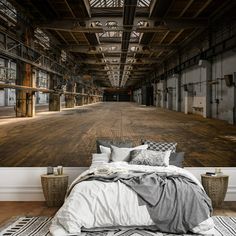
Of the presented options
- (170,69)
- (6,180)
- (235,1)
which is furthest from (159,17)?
(170,69)

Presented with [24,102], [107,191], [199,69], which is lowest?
[107,191]

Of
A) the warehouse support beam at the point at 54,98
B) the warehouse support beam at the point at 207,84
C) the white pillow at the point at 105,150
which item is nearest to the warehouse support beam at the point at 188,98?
the warehouse support beam at the point at 207,84

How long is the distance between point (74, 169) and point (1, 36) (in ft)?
21.9

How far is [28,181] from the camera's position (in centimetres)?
442

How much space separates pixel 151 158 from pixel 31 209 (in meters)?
1.56

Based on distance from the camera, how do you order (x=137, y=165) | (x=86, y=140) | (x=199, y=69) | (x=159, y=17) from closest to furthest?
(x=137, y=165) → (x=86, y=140) → (x=159, y=17) → (x=199, y=69)

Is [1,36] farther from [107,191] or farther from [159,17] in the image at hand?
[107,191]

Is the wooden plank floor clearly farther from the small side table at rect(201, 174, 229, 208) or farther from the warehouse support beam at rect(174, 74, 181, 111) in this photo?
the warehouse support beam at rect(174, 74, 181, 111)

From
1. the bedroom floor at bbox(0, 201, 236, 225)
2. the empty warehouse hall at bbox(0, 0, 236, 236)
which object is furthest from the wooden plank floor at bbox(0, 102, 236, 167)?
the bedroom floor at bbox(0, 201, 236, 225)

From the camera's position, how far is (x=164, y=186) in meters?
3.41

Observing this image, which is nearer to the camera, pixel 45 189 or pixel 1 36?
pixel 45 189

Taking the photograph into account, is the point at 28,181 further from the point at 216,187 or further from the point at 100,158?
the point at 216,187

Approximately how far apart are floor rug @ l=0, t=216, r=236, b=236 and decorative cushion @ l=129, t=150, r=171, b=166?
2.78ft

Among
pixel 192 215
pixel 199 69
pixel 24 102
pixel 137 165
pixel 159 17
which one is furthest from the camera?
pixel 199 69
